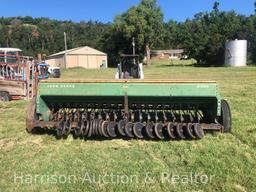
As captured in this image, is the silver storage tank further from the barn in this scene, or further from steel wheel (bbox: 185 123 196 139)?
steel wheel (bbox: 185 123 196 139)

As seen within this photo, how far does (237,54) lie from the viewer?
41750 mm

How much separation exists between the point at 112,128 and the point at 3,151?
1.94 metres

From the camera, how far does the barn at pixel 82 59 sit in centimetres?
5866

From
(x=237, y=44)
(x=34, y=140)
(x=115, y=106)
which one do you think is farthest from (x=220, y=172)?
(x=237, y=44)

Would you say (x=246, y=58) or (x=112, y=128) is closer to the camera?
(x=112, y=128)

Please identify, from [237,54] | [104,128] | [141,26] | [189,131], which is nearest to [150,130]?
[189,131]

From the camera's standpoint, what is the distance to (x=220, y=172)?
476cm

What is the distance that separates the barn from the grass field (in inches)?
2071

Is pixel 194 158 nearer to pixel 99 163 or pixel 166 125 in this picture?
pixel 166 125

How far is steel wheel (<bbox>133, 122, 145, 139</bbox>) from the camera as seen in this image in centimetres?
629

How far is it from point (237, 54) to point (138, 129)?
38223mm

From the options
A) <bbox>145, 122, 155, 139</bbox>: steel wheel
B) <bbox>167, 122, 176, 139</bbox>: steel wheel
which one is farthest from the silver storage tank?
<bbox>145, 122, 155, 139</bbox>: steel wheel

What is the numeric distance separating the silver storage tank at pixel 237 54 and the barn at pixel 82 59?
23451mm

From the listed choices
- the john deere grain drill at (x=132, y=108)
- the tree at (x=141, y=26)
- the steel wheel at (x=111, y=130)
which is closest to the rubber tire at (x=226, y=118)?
the john deere grain drill at (x=132, y=108)
